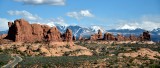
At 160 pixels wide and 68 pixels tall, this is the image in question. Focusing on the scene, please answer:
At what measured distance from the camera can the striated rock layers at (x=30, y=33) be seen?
5851 inches

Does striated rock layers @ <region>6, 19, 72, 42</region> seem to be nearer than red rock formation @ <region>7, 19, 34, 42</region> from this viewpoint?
No

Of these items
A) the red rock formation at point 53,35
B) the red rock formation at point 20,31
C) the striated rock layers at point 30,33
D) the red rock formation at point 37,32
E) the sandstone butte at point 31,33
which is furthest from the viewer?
the red rock formation at point 37,32

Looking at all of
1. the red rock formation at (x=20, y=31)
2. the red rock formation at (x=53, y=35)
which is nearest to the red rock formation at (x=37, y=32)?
the red rock formation at (x=20, y=31)

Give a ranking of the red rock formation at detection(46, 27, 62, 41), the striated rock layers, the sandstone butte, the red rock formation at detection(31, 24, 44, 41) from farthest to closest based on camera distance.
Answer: the red rock formation at detection(31, 24, 44, 41) < the red rock formation at detection(46, 27, 62, 41) < the sandstone butte < the striated rock layers

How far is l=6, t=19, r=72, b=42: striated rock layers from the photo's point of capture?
148625mm

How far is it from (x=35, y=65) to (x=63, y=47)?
61.1 metres

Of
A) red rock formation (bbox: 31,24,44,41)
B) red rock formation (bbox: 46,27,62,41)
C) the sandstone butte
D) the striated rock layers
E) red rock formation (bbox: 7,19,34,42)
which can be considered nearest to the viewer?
red rock formation (bbox: 7,19,34,42)

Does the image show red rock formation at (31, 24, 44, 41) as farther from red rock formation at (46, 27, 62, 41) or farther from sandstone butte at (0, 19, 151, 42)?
red rock formation at (46, 27, 62, 41)

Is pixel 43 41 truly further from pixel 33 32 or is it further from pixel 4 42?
pixel 4 42

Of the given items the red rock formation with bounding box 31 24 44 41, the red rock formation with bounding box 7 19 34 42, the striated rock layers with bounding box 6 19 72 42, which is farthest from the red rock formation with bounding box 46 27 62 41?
the red rock formation with bounding box 7 19 34 42

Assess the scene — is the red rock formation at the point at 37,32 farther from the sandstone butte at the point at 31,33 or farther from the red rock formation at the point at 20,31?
the red rock formation at the point at 20,31

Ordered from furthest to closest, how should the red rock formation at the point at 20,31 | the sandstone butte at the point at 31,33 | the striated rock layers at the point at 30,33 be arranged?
1. the sandstone butte at the point at 31,33
2. the striated rock layers at the point at 30,33
3. the red rock formation at the point at 20,31

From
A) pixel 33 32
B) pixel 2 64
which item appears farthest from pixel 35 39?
pixel 2 64

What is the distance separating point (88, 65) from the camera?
79875mm
